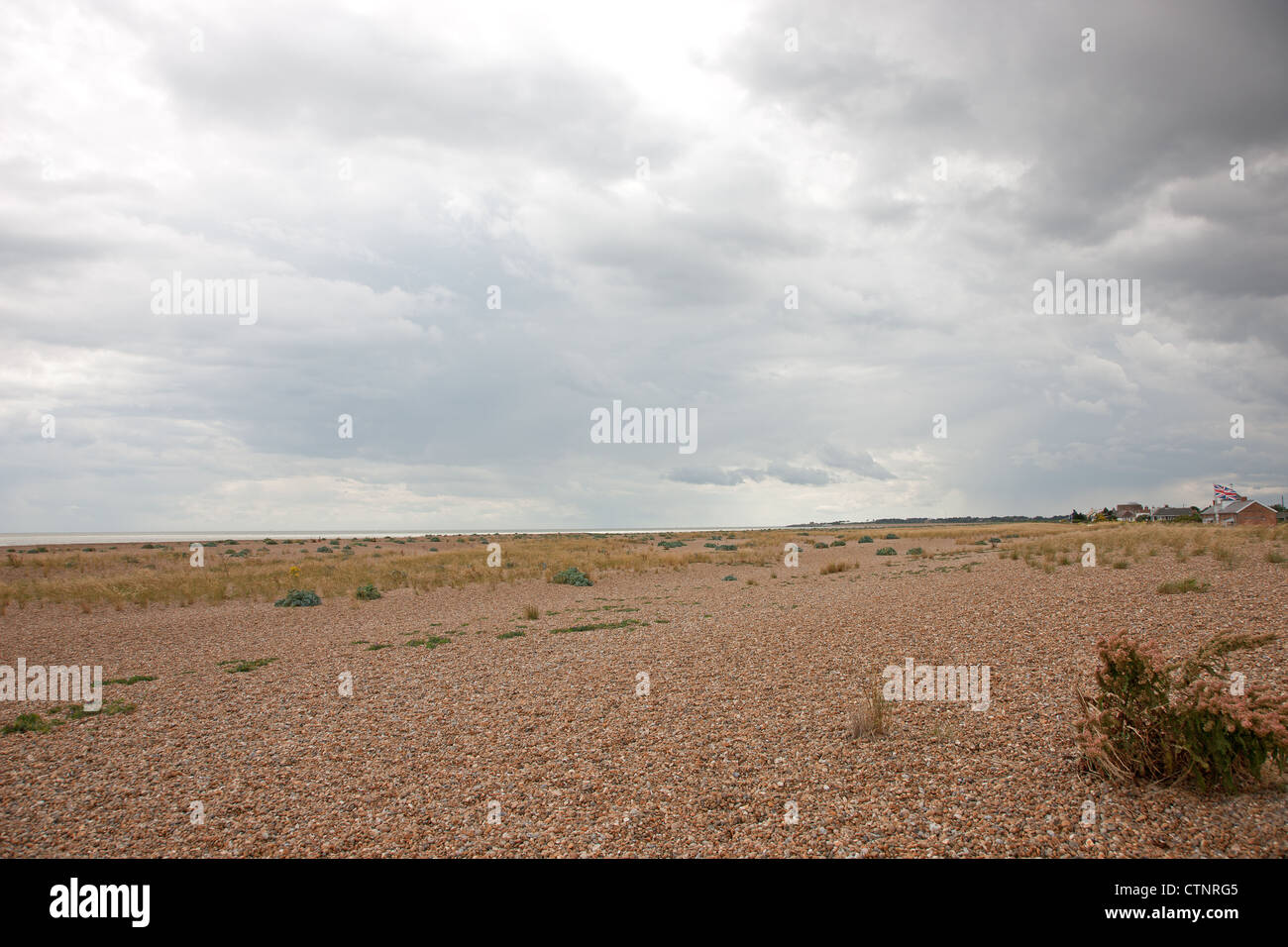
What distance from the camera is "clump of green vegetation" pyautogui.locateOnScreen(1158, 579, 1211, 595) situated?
13.1m

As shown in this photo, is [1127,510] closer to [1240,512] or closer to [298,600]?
[1240,512]

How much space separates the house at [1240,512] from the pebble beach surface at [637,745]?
58.7 meters

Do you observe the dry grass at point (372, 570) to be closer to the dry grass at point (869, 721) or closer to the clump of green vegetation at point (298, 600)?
the clump of green vegetation at point (298, 600)

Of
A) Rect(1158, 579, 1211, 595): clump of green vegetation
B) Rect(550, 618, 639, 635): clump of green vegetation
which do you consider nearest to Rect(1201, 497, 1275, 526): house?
Rect(1158, 579, 1211, 595): clump of green vegetation

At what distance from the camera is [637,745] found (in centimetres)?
750

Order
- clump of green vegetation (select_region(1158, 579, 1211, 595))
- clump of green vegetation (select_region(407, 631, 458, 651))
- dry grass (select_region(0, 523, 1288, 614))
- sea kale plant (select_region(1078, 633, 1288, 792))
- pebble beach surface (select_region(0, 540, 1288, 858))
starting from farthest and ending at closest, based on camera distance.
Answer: dry grass (select_region(0, 523, 1288, 614))
clump of green vegetation (select_region(407, 631, 458, 651))
clump of green vegetation (select_region(1158, 579, 1211, 595))
pebble beach surface (select_region(0, 540, 1288, 858))
sea kale plant (select_region(1078, 633, 1288, 792))

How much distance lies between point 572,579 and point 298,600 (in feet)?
32.1

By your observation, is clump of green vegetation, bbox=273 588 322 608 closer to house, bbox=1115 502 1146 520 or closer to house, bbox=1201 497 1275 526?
house, bbox=1201 497 1275 526

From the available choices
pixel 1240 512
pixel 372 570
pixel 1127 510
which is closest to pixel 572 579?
pixel 372 570

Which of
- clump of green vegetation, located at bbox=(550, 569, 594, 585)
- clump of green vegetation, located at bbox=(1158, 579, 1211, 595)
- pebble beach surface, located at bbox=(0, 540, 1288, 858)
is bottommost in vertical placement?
clump of green vegetation, located at bbox=(550, 569, 594, 585)

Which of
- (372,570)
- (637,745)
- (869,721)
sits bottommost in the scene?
(372,570)

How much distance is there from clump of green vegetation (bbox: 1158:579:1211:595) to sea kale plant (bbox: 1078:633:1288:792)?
356 inches
